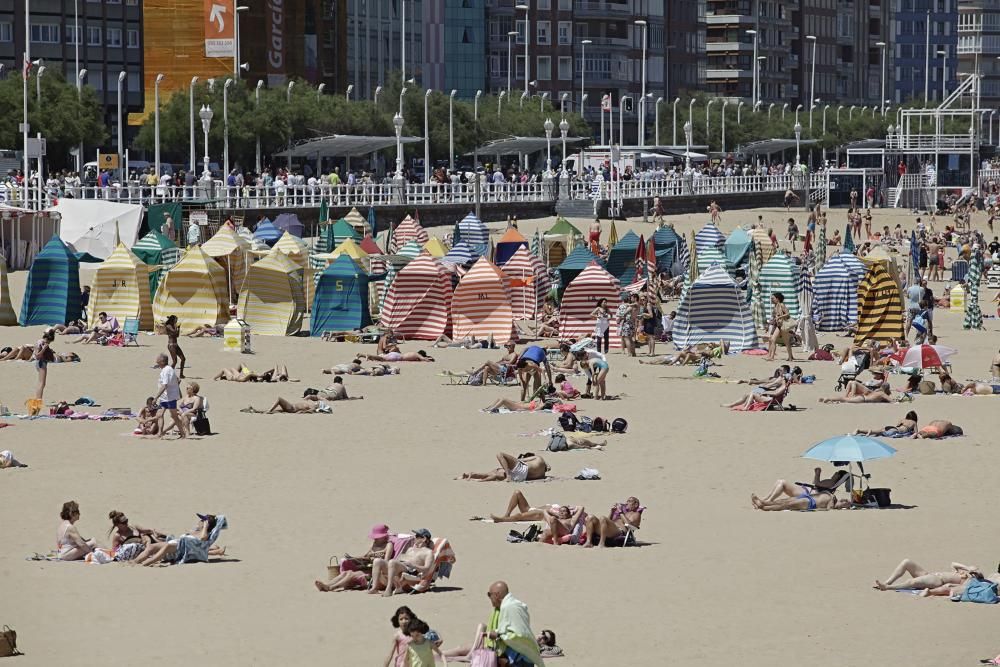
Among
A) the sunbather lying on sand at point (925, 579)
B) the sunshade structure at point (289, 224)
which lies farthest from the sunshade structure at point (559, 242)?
the sunbather lying on sand at point (925, 579)

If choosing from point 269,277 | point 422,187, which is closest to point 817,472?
point 269,277

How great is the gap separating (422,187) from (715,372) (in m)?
29.4

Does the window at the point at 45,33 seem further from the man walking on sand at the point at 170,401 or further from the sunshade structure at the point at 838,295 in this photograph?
the man walking on sand at the point at 170,401

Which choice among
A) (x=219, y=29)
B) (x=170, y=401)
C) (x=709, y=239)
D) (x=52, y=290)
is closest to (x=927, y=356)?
(x=170, y=401)

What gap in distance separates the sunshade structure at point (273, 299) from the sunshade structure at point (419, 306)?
5.14ft

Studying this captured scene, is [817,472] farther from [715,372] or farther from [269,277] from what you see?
[269,277]

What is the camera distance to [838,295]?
34.8 metres

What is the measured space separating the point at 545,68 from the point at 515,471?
83596 millimetres

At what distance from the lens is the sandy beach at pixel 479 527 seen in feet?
43.6

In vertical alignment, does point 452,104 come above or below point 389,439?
above

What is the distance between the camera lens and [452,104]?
72062 mm

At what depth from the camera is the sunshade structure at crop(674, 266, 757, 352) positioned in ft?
100

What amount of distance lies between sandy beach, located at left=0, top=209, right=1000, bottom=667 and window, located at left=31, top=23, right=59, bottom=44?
2114 inches

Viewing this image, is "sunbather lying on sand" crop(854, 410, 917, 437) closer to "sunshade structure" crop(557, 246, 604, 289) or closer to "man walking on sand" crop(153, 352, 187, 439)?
"man walking on sand" crop(153, 352, 187, 439)
